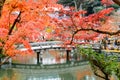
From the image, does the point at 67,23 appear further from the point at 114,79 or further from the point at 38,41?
the point at 38,41

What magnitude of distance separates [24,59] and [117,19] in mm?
13097

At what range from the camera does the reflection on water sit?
2583 centimetres

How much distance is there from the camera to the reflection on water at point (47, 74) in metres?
25.8

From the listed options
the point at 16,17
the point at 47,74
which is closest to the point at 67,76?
the point at 47,74

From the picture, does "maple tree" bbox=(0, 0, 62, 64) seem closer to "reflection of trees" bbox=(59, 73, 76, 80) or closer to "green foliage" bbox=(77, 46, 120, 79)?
"green foliage" bbox=(77, 46, 120, 79)

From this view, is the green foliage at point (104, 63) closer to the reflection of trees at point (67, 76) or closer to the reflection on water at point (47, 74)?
the reflection on water at point (47, 74)

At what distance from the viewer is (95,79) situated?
78.3ft

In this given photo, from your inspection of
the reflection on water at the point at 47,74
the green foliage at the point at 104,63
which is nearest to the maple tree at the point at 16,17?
the green foliage at the point at 104,63

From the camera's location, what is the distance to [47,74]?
27953 mm

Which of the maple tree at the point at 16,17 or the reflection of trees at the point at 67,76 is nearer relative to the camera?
the maple tree at the point at 16,17

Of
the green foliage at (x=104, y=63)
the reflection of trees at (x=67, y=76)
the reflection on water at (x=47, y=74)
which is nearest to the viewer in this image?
the green foliage at (x=104, y=63)

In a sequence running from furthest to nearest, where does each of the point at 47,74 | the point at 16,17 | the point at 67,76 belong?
the point at 47,74
the point at 67,76
the point at 16,17

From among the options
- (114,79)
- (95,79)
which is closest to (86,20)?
(114,79)

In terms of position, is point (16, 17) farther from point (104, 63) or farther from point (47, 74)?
point (47, 74)
